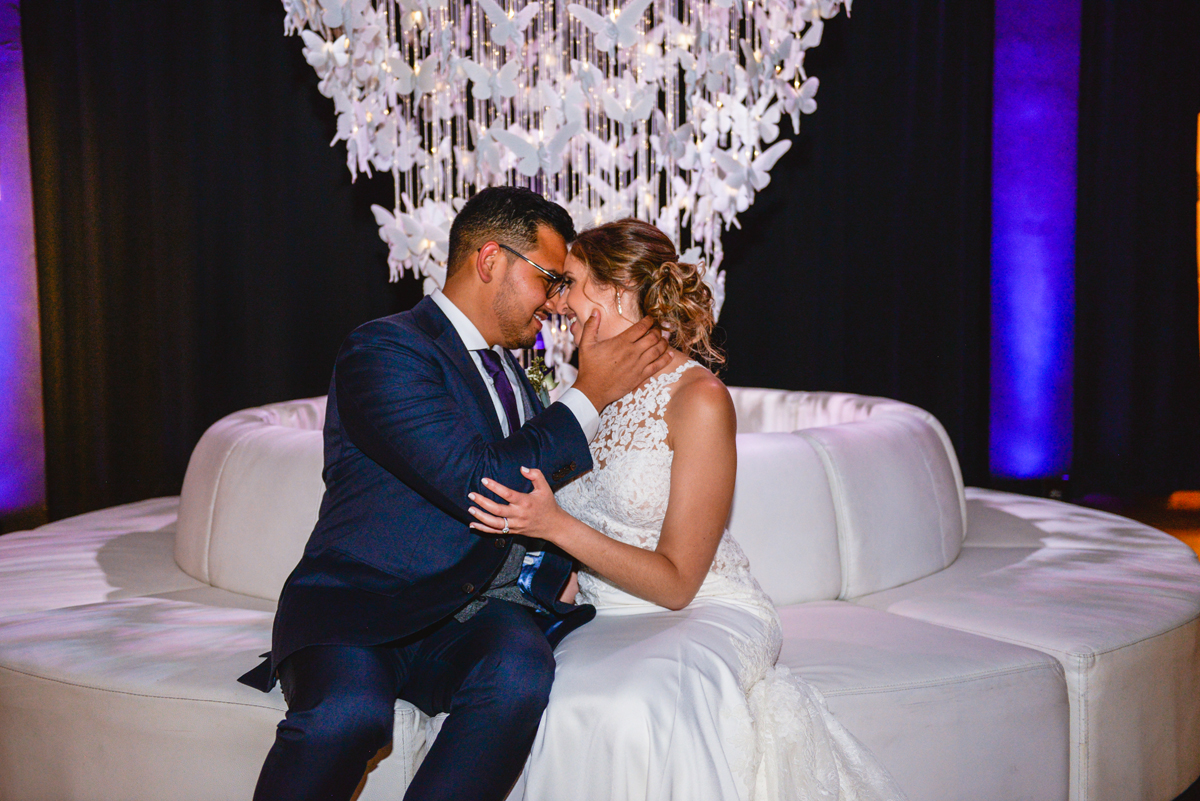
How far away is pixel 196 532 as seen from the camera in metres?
2.87

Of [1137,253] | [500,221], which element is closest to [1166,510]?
[1137,253]

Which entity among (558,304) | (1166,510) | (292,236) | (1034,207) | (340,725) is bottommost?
(1166,510)

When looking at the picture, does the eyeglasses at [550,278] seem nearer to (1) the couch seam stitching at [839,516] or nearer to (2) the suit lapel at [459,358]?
(2) the suit lapel at [459,358]

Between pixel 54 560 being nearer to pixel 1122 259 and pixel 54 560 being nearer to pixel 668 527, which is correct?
pixel 668 527

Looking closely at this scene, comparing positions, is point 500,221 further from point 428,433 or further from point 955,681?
point 955,681

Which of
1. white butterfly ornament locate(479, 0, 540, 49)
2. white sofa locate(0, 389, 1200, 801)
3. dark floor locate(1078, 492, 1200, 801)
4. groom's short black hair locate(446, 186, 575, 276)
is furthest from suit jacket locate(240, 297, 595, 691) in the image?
dark floor locate(1078, 492, 1200, 801)

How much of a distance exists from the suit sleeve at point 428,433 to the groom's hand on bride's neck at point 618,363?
3.4 inches

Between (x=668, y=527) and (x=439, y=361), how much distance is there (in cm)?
53

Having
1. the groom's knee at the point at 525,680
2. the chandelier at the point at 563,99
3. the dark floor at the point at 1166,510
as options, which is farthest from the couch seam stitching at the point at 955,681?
the dark floor at the point at 1166,510

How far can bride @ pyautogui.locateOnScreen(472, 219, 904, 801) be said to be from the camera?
4.88 feet

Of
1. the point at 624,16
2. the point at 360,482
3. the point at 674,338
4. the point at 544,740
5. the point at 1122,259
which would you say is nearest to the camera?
the point at 544,740

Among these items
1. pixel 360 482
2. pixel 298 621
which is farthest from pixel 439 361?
pixel 298 621

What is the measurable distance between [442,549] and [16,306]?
13.5 feet

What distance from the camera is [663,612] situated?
71.7 inches
